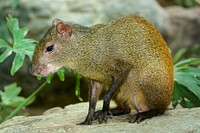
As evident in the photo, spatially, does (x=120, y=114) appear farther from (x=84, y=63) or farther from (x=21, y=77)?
(x=21, y=77)

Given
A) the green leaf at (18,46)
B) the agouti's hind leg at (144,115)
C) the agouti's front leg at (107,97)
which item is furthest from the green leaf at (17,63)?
the agouti's hind leg at (144,115)

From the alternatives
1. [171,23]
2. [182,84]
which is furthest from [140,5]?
[182,84]

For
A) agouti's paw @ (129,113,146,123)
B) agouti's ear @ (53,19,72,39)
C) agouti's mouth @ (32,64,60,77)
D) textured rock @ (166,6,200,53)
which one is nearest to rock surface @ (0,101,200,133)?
agouti's paw @ (129,113,146,123)

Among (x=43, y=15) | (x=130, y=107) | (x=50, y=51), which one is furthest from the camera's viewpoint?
(x=43, y=15)

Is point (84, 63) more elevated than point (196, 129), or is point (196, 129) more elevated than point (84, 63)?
point (84, 63)

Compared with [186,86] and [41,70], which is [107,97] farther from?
[186,86]

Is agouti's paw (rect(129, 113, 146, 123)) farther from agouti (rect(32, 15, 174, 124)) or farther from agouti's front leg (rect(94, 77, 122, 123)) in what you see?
agouti's front leg (rect(94, 77, 122, 123))

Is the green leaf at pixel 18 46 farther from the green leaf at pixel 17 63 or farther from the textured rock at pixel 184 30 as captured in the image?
the textured rock at pixel 184 30
